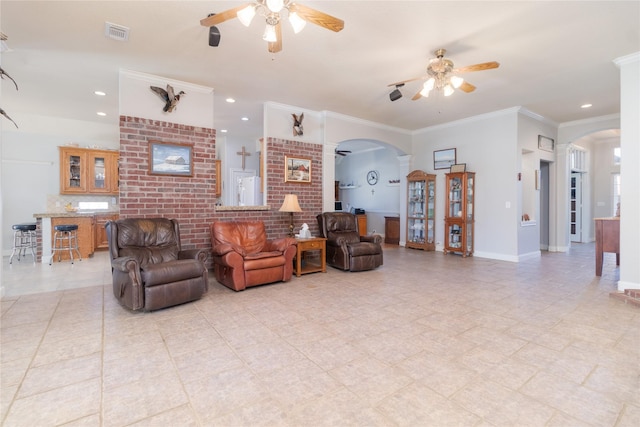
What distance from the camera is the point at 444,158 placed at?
6.92 meters

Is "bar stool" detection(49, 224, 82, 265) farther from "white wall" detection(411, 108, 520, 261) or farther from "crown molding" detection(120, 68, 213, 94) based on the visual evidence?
"white wall" detection(411, 108, 520, 261)

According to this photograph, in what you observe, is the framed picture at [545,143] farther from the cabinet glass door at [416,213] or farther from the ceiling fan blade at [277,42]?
the ceiling fan blade at [277,42]

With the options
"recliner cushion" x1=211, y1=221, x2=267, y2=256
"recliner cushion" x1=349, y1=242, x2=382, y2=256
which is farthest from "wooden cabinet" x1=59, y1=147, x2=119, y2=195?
"recliner cushion" x1=349, y1=242, x2=382, y2=256

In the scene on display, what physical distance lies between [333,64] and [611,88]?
176 inches

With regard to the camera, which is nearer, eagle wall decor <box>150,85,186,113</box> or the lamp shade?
eagle wall decor <box>150,85,186,113</box>

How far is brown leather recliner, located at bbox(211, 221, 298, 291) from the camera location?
12.5ft

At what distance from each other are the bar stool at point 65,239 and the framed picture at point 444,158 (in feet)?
25.0

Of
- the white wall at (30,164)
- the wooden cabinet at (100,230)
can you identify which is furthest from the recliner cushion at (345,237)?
the white wall at (30,164)

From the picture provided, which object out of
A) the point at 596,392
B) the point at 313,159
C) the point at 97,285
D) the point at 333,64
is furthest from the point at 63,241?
the point at 596,392

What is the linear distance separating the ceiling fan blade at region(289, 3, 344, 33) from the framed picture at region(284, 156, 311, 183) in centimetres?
319

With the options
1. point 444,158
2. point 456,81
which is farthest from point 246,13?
point 444,158

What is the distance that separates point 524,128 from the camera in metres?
5.95

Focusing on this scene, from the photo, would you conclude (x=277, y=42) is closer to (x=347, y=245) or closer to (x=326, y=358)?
(x=326, y=358)

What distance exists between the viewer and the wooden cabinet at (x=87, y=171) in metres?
6.50
